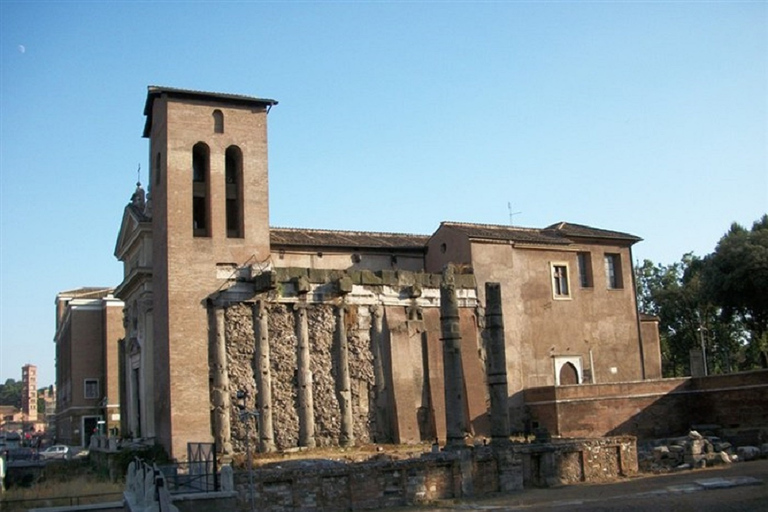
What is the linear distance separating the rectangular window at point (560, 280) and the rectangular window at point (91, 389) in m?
29.4

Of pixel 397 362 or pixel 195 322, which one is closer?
pixel 195 322

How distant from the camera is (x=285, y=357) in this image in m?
30.2

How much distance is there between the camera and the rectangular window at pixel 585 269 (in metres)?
37.5

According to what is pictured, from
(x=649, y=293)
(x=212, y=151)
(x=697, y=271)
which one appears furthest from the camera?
(x=649, y=293)

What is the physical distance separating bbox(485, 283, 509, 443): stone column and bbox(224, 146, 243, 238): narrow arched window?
1091 cm

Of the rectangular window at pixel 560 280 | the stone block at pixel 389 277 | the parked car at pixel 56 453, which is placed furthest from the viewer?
the parked car at pixel 56 453

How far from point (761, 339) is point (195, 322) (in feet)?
103

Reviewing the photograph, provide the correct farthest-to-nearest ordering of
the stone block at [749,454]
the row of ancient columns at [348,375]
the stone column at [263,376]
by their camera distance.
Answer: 1. the stone column at [263,376]
2. the stone block at [749,454]
3. the row of ancient columns at [348,375]

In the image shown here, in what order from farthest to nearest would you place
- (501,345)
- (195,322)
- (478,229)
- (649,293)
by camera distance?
(649,293)
(478,229)
(195,322)
(501,345)

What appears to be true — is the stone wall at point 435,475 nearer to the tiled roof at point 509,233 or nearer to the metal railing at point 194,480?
the metal railing at point 194,480

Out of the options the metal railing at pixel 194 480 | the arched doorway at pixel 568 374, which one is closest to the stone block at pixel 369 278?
the arched doorway at pixel 568 374

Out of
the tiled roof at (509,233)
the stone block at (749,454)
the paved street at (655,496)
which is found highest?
the tiled roof at (509,233)

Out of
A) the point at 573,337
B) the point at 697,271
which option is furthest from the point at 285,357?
the point at 697,271

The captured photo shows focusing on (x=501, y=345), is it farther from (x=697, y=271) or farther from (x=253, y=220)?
(x=697, y=271)
